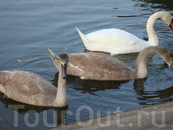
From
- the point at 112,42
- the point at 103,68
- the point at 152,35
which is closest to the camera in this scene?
the point at 103,68

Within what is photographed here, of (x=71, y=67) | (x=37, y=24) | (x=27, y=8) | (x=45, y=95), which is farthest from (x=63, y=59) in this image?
(x=27, y=8)

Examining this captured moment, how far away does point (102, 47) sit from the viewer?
1032 centimetres

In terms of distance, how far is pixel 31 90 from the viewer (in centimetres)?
732

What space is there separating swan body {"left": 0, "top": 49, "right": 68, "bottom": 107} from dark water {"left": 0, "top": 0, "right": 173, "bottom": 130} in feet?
0.47

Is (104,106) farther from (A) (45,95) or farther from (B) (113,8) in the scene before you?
(B) (113,8)

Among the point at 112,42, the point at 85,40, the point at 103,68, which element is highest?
the point at 85,40

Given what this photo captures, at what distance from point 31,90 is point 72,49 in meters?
3.18

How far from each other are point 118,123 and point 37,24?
673cm

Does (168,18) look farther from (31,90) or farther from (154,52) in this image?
(31,90)

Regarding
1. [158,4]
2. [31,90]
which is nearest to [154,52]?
[31,90]

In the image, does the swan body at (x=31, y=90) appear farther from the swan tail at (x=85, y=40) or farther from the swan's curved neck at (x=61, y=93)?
the swan tail at (x=85, y=40)

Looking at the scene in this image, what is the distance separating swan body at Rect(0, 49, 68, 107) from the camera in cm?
705

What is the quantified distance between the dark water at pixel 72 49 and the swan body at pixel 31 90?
0.14 metres

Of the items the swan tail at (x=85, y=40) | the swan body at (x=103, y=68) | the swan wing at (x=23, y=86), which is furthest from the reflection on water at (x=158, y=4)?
the swan wing at (x=23, y=86)
